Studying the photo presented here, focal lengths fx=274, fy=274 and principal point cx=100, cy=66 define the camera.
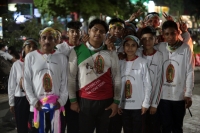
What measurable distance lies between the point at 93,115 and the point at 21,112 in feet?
4.66

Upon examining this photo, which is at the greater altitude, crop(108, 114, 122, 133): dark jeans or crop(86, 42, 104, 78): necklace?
crop(86, 42, 104, 78): necklace

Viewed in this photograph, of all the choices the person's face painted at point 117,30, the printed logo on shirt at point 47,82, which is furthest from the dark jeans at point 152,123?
the printed logo on shirt at point 47,82

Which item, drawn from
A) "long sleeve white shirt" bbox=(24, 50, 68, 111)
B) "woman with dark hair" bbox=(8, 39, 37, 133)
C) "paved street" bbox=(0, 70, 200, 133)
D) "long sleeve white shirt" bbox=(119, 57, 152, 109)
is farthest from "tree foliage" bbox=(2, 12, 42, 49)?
"long sleeve white shirt" bbox=(119, 57, 152, 109)

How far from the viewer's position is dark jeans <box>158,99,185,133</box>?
4.40 meters

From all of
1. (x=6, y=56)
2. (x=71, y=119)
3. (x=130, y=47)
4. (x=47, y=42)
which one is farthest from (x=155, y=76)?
(x=6, y=56)

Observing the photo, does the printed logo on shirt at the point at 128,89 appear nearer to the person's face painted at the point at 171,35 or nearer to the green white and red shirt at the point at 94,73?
the green white and red shirt at the point at 94,73

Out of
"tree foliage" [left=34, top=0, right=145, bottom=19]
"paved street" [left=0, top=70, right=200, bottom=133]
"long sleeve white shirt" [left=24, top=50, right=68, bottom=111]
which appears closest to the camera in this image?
"long sleeve white shirt" [left=24, top=50, right=68, bottom=111]

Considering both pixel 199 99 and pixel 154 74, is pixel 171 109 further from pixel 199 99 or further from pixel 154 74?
pixel 199 99

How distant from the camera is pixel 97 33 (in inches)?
146

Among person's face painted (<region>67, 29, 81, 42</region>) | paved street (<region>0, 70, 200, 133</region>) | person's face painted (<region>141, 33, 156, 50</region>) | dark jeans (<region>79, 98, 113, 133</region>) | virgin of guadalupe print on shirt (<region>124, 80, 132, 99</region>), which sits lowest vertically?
paved street (<region>0, 70, 200, 133</region>)

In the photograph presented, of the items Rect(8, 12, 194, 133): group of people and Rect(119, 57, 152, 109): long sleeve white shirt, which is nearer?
Rect(8, 12, 194, 133): group of people

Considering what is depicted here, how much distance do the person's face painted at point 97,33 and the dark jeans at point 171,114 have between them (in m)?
→ 1.56

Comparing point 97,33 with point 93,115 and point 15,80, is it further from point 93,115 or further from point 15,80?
point 15,80

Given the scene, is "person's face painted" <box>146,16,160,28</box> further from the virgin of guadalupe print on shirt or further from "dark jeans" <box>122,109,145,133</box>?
"dark jeans" <box>122,109,145,133</box>
